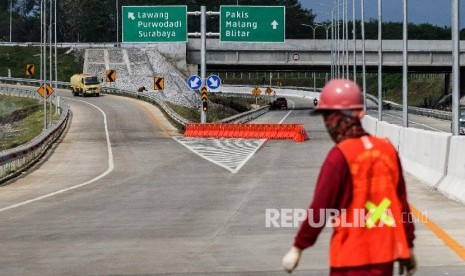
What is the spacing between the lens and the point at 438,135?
23.9 m

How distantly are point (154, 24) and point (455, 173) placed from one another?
49.4 meters

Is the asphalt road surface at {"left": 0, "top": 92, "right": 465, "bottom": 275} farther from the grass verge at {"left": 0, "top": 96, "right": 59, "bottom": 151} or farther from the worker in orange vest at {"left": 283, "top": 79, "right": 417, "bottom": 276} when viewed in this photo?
the grass verge at {"left": 0, "top": 96, "right": 59, "bottom": 151}

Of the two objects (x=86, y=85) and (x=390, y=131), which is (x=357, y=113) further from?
(x=86, y=85)

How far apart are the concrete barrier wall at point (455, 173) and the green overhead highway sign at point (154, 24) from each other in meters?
47.4

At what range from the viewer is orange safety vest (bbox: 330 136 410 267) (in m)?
6.18

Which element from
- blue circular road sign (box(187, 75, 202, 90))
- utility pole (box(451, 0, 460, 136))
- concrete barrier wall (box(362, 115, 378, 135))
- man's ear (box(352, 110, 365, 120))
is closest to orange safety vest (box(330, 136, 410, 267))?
man's ear (box(352, 110, 365, 120))

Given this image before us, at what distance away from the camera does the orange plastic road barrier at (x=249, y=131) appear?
5231cm

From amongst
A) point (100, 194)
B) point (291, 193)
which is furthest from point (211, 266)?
point (100, 194)

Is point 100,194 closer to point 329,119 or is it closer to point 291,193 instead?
point 291,193

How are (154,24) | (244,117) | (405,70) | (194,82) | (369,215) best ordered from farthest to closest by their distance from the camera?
(244,117) < (154,24) < (194,82) < (405,70) < (369,215)

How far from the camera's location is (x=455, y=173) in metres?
21.5

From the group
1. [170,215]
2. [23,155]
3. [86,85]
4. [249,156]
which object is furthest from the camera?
[86,85]

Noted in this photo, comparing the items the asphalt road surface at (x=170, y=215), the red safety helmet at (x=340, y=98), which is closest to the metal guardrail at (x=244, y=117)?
the asphalt road surface at (x=170, y=215)

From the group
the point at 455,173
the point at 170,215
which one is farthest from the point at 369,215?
the point at 455,173
